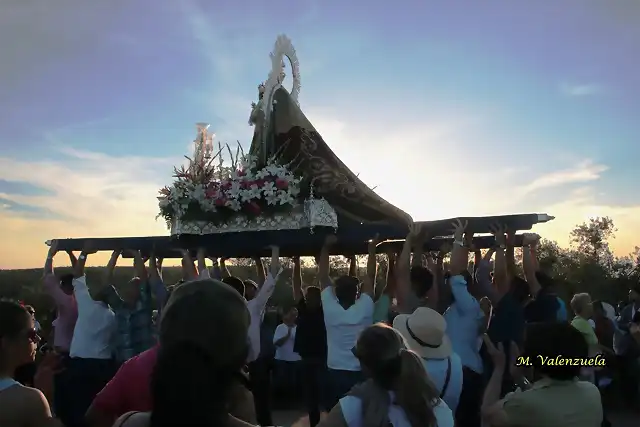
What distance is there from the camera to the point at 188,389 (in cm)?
156

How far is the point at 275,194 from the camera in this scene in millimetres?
6562

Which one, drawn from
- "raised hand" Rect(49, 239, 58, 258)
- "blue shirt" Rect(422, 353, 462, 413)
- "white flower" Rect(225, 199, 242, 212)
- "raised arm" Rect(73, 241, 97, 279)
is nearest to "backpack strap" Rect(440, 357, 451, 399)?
"blue shirt" Rect(422, 353, 462, 413)

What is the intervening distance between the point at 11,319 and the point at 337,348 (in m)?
3.37

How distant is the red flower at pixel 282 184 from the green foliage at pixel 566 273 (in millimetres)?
3984

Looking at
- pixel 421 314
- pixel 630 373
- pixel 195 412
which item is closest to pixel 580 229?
pixel 630 373

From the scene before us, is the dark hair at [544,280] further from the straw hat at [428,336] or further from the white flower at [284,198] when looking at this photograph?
the straw hat at [428,336]

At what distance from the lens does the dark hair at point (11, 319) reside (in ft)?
9.74

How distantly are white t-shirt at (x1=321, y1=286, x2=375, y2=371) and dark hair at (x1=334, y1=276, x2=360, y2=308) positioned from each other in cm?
6

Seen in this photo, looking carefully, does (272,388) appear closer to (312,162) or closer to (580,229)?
(312,162)

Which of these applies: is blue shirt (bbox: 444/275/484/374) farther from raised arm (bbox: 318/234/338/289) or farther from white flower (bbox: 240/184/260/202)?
white flower (bbox: 240/184/260/202)

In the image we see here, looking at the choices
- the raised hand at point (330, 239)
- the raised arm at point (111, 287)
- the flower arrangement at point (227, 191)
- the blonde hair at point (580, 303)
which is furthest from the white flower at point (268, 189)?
the blonde hair at point (580, 303)

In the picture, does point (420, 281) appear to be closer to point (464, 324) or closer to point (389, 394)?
point (464, 324)

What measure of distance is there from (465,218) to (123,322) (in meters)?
3.99

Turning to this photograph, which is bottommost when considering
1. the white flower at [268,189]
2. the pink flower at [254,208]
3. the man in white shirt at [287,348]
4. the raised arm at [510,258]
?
the man in white shirt at [287,348]
